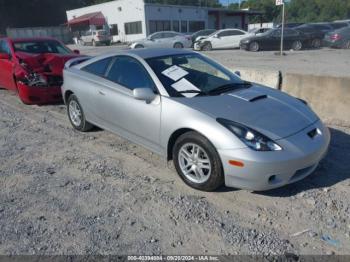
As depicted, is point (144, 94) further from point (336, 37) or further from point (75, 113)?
point (336, 37)

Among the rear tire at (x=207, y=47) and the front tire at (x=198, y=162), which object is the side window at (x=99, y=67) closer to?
the front tire at (x=198, y=162)

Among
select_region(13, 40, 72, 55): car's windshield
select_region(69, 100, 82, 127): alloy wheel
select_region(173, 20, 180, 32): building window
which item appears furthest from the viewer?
select_region(173, 20, 180, 32): building window

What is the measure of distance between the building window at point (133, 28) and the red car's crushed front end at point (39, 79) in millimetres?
35262

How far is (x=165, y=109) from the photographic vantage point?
3967 millimetres

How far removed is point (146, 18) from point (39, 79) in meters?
35.2

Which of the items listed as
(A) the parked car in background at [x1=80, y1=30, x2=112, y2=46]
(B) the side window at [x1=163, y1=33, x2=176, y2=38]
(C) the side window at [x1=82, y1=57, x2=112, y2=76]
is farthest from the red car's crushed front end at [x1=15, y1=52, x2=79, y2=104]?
(A) the parked car in background at [x1=80, y1=30, x2=112, y2=46]

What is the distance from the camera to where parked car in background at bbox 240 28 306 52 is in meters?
22.0

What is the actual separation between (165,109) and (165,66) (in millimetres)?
762

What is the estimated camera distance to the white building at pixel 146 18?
41.1m

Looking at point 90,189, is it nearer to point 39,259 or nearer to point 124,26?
point 39,259

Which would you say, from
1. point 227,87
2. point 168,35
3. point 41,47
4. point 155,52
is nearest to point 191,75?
point 227,87

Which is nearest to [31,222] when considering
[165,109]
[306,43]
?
[165,109]

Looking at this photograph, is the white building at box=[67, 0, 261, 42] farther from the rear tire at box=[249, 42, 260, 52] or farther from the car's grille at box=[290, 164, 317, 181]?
the car's grille at box=[290, 164, 317, 181]

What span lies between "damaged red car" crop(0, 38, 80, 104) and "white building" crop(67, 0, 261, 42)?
33086mm
